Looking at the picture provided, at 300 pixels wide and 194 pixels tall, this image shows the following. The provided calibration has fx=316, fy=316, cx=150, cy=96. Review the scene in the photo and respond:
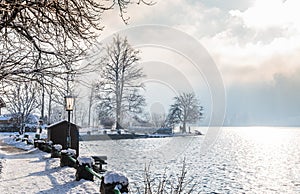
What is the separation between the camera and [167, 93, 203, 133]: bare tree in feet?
227

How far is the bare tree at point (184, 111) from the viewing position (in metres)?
69.1

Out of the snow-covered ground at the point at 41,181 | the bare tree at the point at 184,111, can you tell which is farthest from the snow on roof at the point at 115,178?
the bare tree at the point at 184,111

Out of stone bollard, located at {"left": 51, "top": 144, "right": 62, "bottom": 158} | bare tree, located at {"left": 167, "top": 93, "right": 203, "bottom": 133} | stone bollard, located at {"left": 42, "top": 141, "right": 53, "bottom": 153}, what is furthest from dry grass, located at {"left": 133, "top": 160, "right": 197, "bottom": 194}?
bare tree, located at {"left": 167, "top": 93, "right": 203, "bottom": 133}

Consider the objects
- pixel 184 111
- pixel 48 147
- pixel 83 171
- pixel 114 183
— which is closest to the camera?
pixel 114 183

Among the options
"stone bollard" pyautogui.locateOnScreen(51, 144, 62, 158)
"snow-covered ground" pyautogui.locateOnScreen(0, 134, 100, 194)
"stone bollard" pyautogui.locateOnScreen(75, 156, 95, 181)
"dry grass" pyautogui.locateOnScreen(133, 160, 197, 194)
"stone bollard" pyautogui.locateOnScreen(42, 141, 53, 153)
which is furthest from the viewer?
"stone bollard" pyautogui.locateOnScreen(42, 141, 53, 153)

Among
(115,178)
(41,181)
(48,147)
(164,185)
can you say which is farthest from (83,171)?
(48,147)

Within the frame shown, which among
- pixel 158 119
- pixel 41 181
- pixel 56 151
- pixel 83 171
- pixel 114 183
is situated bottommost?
pixel 41 181

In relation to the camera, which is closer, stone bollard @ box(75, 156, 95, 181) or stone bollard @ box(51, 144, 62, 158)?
stone bollard @ box(75, 156, 95, 181)

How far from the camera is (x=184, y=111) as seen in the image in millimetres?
69688

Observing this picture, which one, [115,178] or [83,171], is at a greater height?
[115,178]

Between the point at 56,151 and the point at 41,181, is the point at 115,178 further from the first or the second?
the point at 56,151

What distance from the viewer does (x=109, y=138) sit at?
4250 cm

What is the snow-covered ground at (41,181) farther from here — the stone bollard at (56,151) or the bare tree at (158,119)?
the bare tree at (158,119)

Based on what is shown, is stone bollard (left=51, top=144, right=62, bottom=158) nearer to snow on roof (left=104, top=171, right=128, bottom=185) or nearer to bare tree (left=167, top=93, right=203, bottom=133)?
snow on roof (left=104, top=171, right=128, bottom=185)
